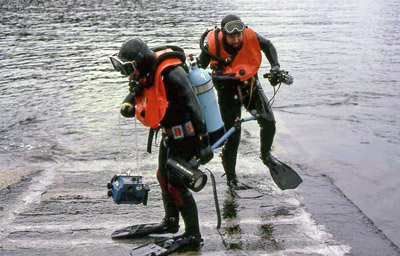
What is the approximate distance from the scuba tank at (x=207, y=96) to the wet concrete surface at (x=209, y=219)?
1276mm

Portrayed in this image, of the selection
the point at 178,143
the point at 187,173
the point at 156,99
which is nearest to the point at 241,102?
the point at 178,143

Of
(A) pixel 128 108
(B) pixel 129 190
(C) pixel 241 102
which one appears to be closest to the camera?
(A) pixel 128 108

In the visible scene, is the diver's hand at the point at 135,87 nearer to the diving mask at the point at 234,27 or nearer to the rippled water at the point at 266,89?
the diving mask at the point at 234,27

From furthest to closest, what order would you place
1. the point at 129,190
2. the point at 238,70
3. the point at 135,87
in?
1. the point at 238,70
2. the point at 129,190
3. the point at 135,87

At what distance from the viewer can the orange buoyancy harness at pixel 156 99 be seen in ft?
15.4

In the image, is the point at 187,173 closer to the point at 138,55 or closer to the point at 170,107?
the point at 170,107

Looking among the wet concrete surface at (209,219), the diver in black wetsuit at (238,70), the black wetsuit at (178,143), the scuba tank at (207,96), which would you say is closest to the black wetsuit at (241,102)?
the diver in black wetsuit at (238,70)

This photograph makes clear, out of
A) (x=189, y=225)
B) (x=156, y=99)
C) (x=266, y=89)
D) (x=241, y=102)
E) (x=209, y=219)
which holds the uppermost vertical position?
(x=156, y=99)

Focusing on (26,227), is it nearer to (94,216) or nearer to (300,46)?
(94,216)

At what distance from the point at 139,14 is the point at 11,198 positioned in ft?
91.8

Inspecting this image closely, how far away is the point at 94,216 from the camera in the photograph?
616 cm

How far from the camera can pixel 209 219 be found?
6.07m

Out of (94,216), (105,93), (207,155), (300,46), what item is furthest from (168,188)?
(300,46)

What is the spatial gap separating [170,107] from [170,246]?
1.46m
